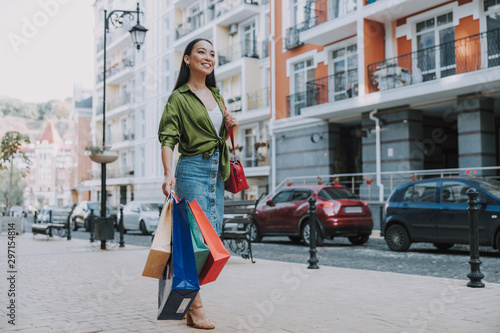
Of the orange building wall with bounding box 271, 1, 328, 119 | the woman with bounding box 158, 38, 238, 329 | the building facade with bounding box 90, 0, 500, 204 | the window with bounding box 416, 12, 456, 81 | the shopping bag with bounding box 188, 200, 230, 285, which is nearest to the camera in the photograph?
the shopping bag with bounding box 188, 200, 230, 285

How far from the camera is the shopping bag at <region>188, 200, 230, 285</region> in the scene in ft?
11.8

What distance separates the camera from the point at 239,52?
106 feet

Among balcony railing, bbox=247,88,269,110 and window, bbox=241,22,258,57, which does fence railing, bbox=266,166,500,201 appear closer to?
balcony railing, bbox=247,88,269,110

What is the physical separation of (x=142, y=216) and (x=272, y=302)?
16.9 m

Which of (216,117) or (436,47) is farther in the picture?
(436,47)

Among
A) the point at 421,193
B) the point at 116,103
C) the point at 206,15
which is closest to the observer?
the point at 421,193

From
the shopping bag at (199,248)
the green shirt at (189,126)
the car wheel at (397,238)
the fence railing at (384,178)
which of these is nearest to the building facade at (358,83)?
the fence railing at (384,178)

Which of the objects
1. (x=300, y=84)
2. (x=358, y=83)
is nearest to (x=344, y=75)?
(x=358, y=83)

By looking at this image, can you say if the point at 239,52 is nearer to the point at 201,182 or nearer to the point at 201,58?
the point at 201,58

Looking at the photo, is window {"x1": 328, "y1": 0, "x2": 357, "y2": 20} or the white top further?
window {"x1": 328, "y1": 0, "x2": 357, "y2": 20}

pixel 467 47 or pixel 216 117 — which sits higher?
pixel 467 47

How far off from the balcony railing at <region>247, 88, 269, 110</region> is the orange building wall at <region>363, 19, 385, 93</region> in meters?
9.15

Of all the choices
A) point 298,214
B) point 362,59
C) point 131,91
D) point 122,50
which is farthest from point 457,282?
point 122,50

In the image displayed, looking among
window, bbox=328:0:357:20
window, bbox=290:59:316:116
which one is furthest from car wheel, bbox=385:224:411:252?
window, bbox=290:59:316:116
